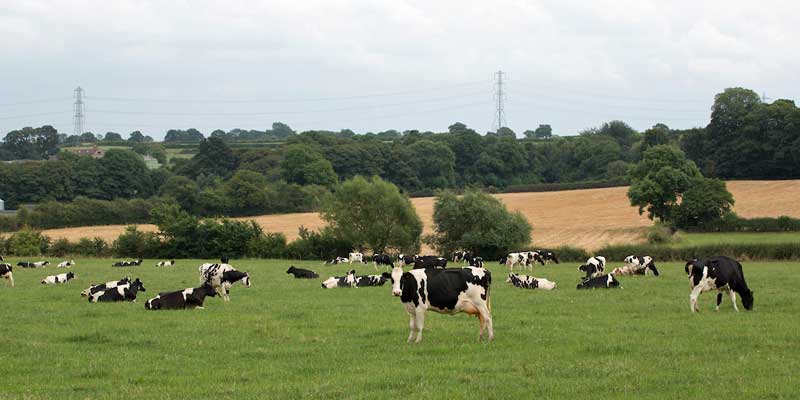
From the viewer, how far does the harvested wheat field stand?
2844 inches

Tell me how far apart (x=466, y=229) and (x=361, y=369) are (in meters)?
46.3

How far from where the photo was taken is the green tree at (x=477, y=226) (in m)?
57.4

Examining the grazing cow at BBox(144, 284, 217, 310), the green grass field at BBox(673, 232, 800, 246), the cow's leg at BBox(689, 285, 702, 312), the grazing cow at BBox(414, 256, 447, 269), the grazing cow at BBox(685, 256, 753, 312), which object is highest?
the grazing cow at BBox(685, 256, 753, 312)

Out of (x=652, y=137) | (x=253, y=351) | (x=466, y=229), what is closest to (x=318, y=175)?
(x=652, y=137)

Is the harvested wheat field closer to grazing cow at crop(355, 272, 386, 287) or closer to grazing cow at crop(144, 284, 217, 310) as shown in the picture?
grazing cow at crop(355, 272, 386, 287)

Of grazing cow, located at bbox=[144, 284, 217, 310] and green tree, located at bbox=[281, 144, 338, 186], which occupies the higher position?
green tree, located at bbox=[281, 144, 338, 186]

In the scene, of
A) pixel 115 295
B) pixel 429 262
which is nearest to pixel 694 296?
pixel 115 295

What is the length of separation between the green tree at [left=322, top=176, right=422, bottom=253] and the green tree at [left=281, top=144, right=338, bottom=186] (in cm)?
5038

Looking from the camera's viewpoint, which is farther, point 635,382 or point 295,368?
point 295,368

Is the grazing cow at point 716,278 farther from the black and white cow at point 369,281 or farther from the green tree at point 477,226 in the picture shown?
the green tree at point 477,226

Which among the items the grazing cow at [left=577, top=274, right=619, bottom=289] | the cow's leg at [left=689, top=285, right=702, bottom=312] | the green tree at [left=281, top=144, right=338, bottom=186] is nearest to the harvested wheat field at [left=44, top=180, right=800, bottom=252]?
the green tree at [left=281, top=144, right=338, bottom=186]

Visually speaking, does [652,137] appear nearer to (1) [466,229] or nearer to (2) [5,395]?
(1) [466,229]

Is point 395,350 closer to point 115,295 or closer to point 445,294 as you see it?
point 445,294

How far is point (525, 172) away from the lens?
441 feet
